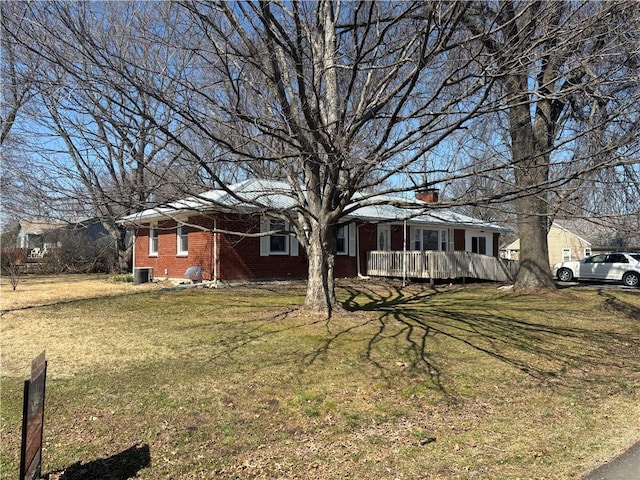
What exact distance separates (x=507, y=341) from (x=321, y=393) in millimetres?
4676

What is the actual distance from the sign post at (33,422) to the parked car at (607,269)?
27.3 metres

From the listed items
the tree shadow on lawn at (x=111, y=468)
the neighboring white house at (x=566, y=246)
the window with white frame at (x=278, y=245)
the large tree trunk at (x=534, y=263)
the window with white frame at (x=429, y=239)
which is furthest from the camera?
the neighboring white house at (x=566, y=246)

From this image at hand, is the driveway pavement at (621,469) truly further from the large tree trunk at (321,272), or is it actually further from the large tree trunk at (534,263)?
the large tree trunk at (534,263)

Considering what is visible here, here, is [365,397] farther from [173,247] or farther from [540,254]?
[173,247]

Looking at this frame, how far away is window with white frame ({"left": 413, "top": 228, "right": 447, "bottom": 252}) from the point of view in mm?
24247

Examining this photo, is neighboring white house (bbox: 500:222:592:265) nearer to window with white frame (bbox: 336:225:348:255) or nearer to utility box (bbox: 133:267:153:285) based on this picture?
window with white frame (bbox: 336:225:348:255)

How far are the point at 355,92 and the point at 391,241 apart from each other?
1333 cm

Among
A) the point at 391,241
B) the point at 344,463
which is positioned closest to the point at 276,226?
the point at 391,241

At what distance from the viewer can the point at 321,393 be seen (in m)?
5.77

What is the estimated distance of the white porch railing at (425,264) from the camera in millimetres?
19766

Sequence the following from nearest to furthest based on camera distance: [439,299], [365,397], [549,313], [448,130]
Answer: [365,397]
[448,130]
[549,313]
[439,299]

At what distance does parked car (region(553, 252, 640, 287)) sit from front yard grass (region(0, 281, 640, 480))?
53.6ft

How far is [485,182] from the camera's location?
9281 mm

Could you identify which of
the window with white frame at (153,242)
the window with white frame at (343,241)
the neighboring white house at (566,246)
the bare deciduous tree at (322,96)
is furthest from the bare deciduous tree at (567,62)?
the neighboring white house at (566,246)
